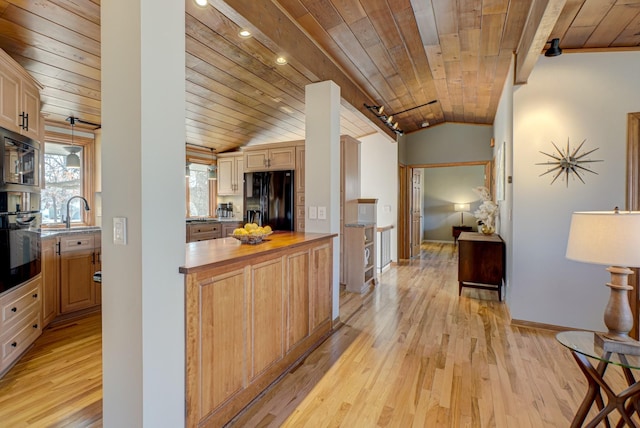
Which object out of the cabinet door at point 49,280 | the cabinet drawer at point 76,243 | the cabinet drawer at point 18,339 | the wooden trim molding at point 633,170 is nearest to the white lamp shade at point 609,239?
the wooden trim molding at point 633,170

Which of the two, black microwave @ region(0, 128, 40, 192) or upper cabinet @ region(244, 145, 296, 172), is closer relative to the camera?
black microwave @ region(0, 128, 40, 192)

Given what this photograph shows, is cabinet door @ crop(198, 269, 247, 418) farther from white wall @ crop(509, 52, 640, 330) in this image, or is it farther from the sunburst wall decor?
the sunburst wall decor

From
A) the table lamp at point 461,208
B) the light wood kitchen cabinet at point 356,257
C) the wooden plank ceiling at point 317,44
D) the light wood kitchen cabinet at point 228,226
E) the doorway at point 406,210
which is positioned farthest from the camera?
the table lamp at point 461,208

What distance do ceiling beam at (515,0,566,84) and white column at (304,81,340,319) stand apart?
162 centimetres

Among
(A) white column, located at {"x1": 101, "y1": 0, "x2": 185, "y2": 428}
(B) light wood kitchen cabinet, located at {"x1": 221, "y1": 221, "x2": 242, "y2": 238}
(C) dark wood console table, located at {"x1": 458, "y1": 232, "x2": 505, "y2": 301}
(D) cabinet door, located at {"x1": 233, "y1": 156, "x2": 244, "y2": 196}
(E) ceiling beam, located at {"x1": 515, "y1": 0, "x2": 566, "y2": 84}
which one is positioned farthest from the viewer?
(D) cabinet door, located at {"x1": 233, "y1": 156, "x2": 244, "y2": 196}

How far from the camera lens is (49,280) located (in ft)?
9.57

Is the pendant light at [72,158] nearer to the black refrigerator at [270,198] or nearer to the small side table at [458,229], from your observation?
the black refrigerator at [270,198]

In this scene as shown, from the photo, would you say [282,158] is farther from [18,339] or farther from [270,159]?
[18,339]

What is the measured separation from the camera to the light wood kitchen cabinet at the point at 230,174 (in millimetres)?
5598

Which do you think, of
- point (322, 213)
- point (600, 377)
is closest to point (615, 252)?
point (600, 377)

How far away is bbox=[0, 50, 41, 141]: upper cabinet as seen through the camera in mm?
2111

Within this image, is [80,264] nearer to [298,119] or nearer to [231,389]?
[231,389]

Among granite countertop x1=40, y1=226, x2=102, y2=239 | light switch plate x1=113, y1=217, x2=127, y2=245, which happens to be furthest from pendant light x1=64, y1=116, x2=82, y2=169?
light switch plate x1=113, y1=217, x2=127, y2=245

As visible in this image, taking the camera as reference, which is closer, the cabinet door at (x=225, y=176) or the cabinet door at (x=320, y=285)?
the cabinet door at (x=320, y=285)
